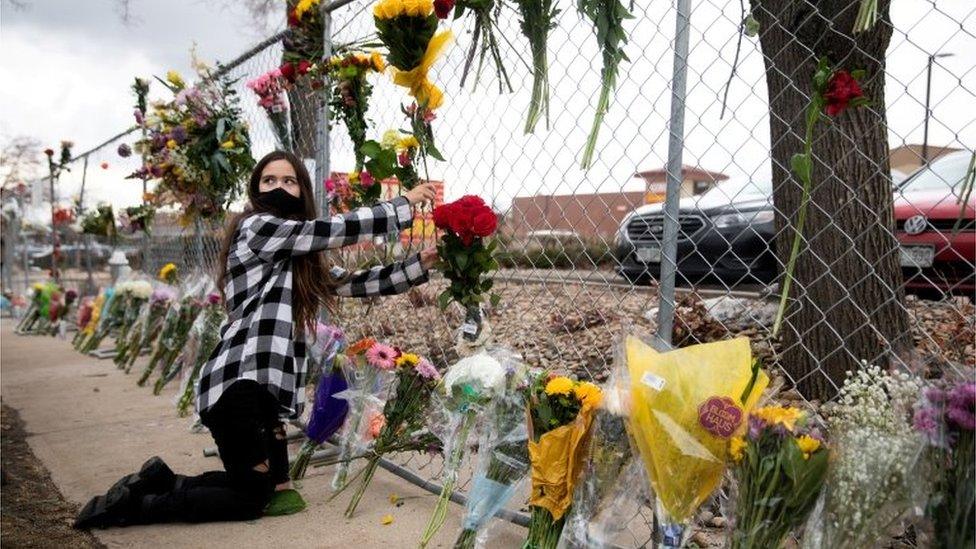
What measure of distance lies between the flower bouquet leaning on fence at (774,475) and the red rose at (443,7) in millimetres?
1515

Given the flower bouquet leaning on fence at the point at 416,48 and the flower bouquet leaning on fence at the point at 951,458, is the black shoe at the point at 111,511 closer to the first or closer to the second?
the flower bouquet leaning on fence at the point at 416,48

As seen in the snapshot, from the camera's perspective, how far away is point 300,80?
3.74m

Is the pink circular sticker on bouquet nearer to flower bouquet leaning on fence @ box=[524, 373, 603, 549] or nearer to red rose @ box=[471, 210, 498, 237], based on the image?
flower bouquet leaning on fence @ box=[524, 373, 603, 549]

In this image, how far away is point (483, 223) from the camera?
7.54ft

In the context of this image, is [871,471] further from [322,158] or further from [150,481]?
[322,158]

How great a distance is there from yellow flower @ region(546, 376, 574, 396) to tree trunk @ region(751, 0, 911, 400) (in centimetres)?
90

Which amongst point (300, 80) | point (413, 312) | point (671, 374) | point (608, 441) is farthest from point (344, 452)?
point (413, 312)

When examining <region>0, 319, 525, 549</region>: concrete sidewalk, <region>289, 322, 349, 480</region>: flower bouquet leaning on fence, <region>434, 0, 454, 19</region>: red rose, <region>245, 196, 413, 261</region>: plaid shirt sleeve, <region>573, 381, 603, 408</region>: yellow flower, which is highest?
<region>434, 0, 454, 19</region>: red rose

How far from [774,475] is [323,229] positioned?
5.53ft

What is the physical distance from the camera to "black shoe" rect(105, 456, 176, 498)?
2.60 m

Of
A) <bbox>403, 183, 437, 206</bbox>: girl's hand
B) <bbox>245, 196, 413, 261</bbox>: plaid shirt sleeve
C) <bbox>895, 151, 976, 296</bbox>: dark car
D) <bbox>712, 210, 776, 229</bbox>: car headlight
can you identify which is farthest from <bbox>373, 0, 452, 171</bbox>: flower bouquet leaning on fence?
<bbox>895, 151, 976, 296</bbox>: dark car

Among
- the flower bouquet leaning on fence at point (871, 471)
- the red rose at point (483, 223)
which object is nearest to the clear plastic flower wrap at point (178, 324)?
the red rose at point (483, 223)

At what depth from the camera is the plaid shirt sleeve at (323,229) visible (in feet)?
8.39

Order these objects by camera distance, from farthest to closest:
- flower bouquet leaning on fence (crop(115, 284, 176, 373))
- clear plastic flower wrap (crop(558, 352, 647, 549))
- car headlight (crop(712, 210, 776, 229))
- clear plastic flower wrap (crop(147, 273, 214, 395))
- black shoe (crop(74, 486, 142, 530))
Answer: flower bouquet leaning on fence (crop(115, 284, 176, 373)) < clear plastic flower wrap (crop(147, 273, 214, 395)) < car headlight (crop(712, 210, 776, 229)) < black shoe (crop(74, 486, 142, 530)) < clear plastic flower wrap (crop(558, 352, 647, 549))
